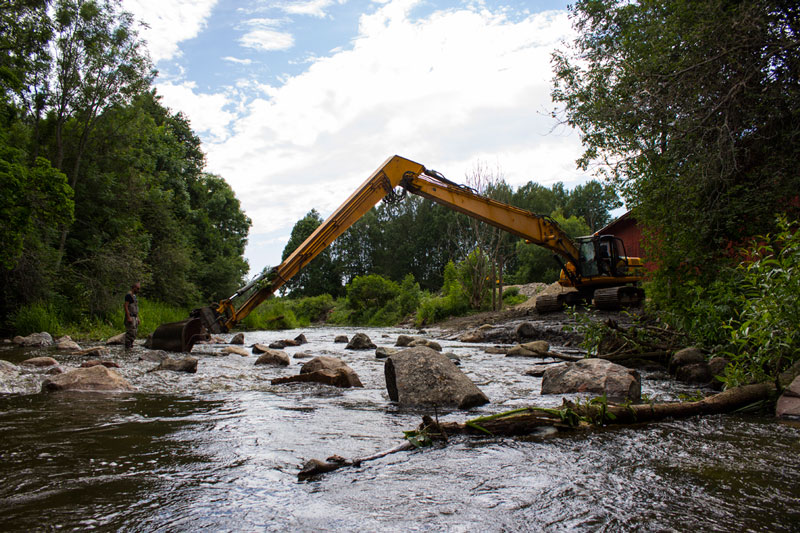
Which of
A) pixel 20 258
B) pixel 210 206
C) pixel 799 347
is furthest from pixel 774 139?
pixel 210 206

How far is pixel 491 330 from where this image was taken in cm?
1753

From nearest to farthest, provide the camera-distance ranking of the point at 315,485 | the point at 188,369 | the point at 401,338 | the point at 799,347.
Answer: the point at 315,485, the point at 799,347, the point at 188,369, the point at 401,338

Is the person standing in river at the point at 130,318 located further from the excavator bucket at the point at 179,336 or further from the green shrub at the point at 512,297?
the green shrub at the point at 512,297

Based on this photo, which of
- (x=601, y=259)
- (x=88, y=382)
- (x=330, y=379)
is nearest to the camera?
(x=88, y=382)

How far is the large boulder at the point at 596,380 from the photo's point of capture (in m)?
5.39

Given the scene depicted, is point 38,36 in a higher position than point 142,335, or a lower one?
higher

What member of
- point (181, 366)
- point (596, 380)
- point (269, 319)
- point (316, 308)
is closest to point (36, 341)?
point (181, 366)

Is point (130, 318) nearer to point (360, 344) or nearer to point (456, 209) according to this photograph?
point (360, 344)

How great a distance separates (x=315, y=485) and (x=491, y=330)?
15172 mm

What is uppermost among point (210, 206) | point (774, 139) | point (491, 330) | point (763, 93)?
point (210, 206)

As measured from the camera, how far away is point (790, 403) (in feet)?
14.2

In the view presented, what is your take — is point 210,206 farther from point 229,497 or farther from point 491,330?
point 229,497

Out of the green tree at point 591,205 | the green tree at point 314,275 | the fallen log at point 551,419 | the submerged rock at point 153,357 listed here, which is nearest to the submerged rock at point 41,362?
the submerged rock at point 153,357

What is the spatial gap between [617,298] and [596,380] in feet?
36.2
